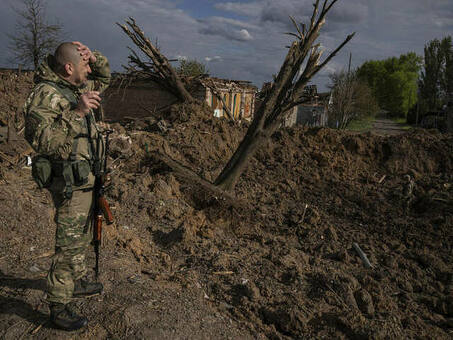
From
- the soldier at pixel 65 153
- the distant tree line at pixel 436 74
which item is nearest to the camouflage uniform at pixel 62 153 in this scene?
the soldier at pixel 65 153

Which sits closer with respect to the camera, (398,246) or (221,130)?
(398,246)

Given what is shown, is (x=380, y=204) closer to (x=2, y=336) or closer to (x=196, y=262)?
(x=196, y=262)

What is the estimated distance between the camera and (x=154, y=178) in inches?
233

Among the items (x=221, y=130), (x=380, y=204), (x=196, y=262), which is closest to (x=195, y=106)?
(x=221, y=130)

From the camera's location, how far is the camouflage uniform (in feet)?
7.60

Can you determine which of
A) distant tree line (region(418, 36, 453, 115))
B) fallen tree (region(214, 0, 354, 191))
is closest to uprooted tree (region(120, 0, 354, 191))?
fallen tree (region(214, 0, 354, 191))

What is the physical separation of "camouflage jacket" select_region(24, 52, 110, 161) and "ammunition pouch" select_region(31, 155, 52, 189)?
0.05 metres

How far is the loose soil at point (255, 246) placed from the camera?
9.81 feet

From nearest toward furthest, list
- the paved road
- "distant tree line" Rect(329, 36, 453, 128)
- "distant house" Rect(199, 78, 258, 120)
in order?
"distant house" Rect(199, 78, 258, 120)
"distant tree line" Rect(329, 36, 453, 128)
the paved road

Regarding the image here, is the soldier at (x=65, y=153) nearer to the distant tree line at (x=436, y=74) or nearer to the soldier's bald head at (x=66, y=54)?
the soldier's bald head at (x=66, y=54)

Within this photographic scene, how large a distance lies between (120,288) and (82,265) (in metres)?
0.59

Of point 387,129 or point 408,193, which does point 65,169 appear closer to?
point 408,193

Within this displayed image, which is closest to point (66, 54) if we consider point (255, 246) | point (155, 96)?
point (255, 246)

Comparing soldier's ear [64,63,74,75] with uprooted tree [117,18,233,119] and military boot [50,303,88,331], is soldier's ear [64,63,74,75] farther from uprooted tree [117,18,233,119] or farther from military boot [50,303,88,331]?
uprooted tree [117,18,233,119]
